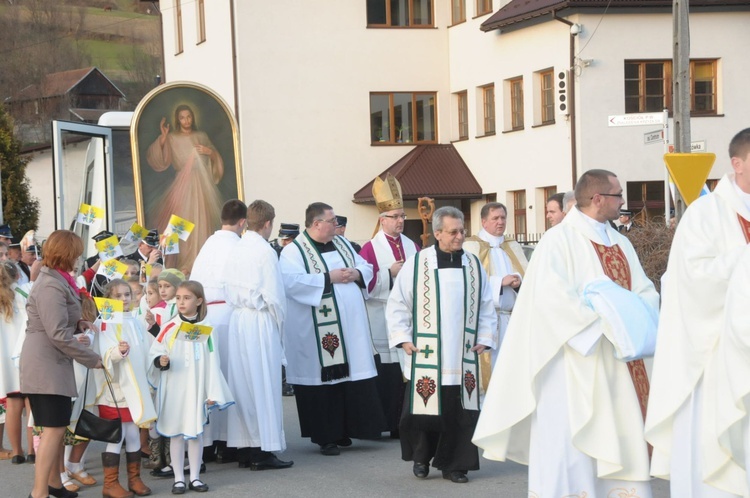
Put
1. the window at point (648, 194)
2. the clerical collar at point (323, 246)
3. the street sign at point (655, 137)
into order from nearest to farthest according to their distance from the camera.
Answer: the clerical collar at point (323, 246) < the street sign at point (655, 137) < the window at point (648, 194)

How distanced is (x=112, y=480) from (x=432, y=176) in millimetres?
26306

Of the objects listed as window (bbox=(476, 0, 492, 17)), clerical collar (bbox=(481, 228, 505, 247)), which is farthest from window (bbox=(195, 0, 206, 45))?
clerical collar (bbox=(481, 228, 505, 247))

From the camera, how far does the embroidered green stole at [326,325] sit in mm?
10734

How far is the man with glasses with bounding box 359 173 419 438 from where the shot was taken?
37.1 feet

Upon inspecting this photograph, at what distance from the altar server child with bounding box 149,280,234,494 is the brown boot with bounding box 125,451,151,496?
217mm

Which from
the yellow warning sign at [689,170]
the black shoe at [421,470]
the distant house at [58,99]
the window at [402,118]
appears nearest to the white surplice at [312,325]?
the black shoe at [421,470]

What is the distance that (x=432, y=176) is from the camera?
114 ft

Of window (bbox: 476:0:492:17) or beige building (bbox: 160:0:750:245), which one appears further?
window (bbox: 476:0:492:17)

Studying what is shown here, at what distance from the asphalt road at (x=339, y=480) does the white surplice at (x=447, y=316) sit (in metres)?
0.77

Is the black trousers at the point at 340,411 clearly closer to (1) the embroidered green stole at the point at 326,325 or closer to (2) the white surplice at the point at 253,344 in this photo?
(1) the embroidered green stole at the point at 326,325

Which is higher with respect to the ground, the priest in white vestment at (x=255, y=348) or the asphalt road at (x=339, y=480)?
the priest in white vestment at (x=255, y=348)

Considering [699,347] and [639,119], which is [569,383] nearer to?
[699,347]

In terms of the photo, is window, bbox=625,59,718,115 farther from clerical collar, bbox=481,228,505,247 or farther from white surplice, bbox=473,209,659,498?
white surplice, bbox=473,209,659,498

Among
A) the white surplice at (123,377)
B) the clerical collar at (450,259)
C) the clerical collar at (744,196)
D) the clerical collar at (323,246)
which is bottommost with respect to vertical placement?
the white surplice at (123,377)
